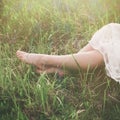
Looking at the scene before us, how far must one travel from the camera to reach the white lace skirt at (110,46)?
2543 millimetres

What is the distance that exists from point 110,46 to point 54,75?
370 millimetres

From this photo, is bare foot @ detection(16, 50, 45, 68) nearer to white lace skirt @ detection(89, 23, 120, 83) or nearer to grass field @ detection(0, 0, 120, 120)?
grass field @ detection(0, 0, 120, 120)

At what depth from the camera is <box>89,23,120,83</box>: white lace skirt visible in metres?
2.54

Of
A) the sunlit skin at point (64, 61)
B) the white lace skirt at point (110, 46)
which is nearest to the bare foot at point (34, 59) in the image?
the sunlit skin at point (64, 61)

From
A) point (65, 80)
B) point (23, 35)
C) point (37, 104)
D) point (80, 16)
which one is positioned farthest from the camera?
point (80, 16)

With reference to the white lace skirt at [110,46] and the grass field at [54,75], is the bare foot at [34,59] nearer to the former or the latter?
the grass field at [54,75]

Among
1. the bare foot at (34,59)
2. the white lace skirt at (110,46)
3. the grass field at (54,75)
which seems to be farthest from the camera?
the bare foot at (34,59)

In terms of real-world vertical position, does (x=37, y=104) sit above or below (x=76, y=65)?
below

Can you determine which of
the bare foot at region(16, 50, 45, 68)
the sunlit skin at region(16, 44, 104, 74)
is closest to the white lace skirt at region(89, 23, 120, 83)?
the sunlit skin at region(16, 44, 104, 74)

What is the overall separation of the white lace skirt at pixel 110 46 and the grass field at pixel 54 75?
0.28 feet

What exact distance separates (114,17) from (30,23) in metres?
0.62

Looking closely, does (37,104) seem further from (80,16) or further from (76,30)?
(80,16)

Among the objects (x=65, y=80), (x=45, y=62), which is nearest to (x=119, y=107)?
(x=65, y=80)

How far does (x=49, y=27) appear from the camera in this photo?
10.9 ft
